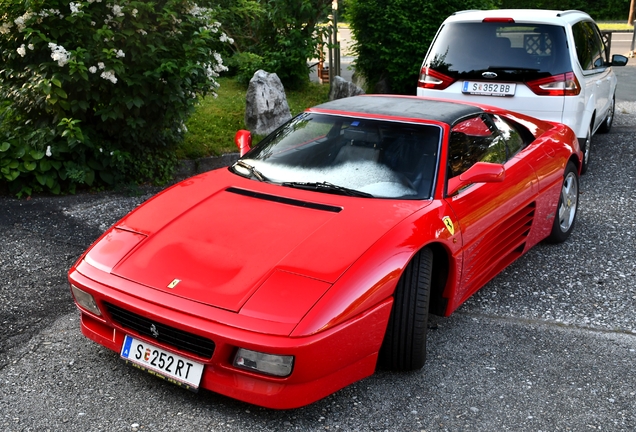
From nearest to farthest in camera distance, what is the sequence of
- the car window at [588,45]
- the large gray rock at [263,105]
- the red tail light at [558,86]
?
1. the red tail light at [558,86]
2. the car window at [588,45]
3. the large gray rock at [263,105]

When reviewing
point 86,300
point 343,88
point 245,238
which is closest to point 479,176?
point 245,238

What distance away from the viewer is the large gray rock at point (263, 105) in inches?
340

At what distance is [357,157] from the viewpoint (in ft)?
12.9

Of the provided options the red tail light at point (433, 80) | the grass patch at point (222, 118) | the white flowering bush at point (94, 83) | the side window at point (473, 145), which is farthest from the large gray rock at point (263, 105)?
the side window at point (473, 145)

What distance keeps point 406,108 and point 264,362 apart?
6.95ft

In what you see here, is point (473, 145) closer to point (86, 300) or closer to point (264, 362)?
point (264, 362)

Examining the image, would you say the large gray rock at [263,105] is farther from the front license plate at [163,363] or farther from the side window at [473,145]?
the front license plate at [163,363]

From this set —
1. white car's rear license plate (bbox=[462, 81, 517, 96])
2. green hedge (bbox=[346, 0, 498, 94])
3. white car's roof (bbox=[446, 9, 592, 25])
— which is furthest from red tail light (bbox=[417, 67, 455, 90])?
green hedge (bbox=[346, 0, 498, 94])

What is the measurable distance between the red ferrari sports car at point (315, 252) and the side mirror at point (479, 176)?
0.01m

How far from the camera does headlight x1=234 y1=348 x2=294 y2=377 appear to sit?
2.78 meters

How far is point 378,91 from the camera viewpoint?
35.9ft

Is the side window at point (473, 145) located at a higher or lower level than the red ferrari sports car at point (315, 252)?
higher

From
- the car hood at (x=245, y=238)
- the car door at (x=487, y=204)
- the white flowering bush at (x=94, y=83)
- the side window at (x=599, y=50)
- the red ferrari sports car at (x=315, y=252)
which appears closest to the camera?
the red ferrari sports car at (x=315, y=252)

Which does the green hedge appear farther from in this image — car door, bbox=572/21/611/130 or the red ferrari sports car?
the red ferrari sports car
